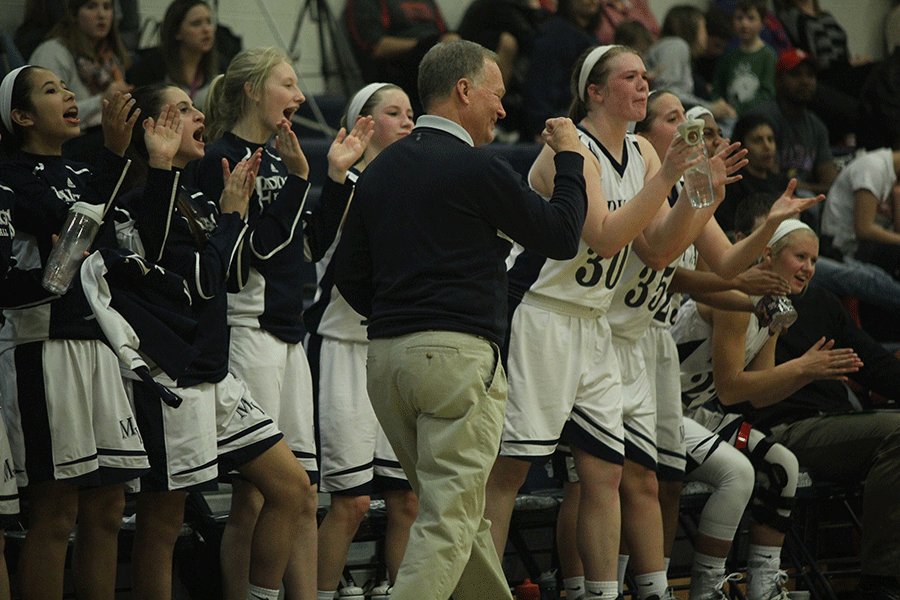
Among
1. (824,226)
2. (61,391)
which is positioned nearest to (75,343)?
(61,391)

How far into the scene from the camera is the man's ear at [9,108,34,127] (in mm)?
3367

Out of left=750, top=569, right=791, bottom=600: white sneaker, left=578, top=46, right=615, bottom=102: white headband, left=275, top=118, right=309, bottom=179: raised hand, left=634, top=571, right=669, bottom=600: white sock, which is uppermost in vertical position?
left=578, top=46, right=615, bottom=102: white headband

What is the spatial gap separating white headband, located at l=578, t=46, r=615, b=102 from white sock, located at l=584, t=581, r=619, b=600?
168 cm

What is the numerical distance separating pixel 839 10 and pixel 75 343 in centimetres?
968

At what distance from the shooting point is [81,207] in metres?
3.14

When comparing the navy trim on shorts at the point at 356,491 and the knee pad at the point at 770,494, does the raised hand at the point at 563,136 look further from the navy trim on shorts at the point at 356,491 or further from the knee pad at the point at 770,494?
the knee pad at the point at 770,494

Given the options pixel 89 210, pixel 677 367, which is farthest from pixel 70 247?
pixel 677 367

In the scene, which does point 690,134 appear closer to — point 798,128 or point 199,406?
point 199,406

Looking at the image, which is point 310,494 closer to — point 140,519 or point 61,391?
point 140,519

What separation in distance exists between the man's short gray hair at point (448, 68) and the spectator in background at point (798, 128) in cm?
488

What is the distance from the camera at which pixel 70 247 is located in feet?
10.2

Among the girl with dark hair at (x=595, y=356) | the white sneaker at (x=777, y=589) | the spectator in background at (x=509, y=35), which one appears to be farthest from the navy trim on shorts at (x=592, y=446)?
the spectator in background at (x=509, y=35)

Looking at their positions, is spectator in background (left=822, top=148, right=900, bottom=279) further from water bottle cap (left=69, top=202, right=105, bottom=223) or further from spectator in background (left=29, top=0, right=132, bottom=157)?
water bottle cap (left=69, top=202, right=105, bottom=223)

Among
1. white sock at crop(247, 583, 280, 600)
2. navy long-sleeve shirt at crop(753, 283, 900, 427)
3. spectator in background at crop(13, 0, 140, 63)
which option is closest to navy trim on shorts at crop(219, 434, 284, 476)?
white sock at crop(247, 583, 280, 600)
